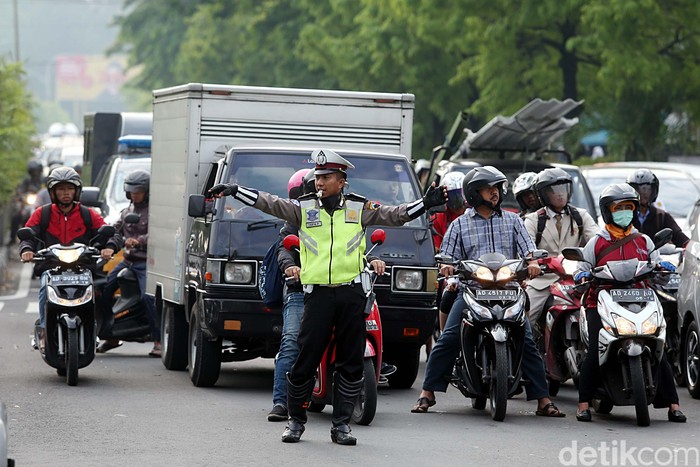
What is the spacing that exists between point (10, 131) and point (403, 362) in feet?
44.9

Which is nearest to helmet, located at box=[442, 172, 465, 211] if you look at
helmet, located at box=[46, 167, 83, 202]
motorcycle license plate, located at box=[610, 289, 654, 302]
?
helmet, located at box=[46, 167, 83, 202]

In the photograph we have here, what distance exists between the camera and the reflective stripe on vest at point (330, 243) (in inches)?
381

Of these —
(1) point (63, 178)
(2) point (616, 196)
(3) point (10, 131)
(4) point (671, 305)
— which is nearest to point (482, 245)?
(2) point (616, 196)

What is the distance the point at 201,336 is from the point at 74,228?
5.05 feet

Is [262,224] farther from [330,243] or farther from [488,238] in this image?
[330,243]

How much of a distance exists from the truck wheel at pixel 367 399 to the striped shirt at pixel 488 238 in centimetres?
120

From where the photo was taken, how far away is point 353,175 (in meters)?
13.3

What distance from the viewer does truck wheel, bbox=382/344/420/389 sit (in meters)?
13.2

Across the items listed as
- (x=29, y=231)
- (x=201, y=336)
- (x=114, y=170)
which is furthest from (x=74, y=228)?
(x=114, y=170)

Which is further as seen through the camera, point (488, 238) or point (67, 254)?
point (67, 254)

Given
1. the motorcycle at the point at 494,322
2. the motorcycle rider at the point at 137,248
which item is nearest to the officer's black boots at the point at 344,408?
the motorcycle at the point at 494,322

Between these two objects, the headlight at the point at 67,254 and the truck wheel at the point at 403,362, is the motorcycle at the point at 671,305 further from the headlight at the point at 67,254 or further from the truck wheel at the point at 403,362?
the headlight at the point at 67,254

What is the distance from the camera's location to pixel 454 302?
11555 millimetres

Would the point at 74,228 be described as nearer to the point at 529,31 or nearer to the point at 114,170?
the point at 114,170
